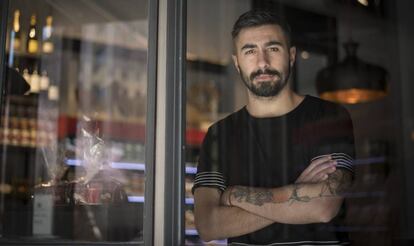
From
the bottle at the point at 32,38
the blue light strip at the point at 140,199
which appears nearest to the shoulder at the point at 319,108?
the blue light strip at the point at 140,199

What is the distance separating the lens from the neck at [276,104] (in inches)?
82.3

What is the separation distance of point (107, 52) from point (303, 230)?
168 inches

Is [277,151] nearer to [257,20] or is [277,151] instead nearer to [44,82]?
[257,20]

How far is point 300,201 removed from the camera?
73.0 inches

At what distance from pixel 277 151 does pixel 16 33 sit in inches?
63.1

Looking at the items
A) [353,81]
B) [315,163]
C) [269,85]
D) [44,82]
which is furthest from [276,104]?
[44,82]

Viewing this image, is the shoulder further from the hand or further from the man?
the hand

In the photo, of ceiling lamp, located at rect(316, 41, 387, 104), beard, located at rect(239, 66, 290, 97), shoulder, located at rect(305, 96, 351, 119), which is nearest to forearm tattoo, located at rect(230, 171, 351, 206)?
shoulder, located at rect(305, 96, 351, 119)

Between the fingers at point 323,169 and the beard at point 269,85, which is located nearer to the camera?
the fingers at point 323,169

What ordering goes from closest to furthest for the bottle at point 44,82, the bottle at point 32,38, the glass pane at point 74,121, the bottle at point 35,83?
the glass pane at point 74,121, the bottle at point 32,38, the bottle at point 35,83, the bottle at point 44,82

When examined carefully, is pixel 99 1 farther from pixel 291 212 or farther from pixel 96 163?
pixel 291 212

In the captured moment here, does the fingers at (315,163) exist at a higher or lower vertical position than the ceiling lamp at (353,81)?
lower

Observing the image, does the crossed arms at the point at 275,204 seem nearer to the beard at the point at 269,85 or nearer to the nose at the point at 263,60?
the beard at the point at 269,85

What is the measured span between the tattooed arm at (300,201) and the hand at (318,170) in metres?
0.02
